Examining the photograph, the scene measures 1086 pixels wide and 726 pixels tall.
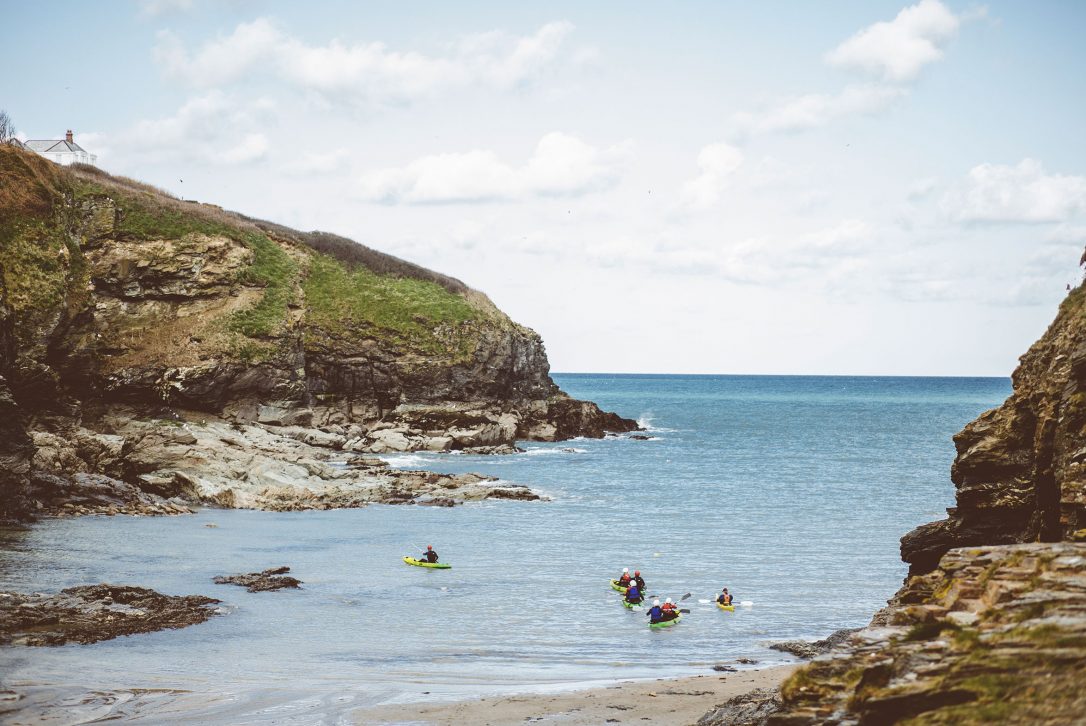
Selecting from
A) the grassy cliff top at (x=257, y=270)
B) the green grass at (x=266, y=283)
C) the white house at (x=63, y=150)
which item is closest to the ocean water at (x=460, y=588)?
the grassy cliff top at (x=257, y=270)

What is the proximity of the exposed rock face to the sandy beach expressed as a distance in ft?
18.4

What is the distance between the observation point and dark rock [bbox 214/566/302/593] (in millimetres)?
30500

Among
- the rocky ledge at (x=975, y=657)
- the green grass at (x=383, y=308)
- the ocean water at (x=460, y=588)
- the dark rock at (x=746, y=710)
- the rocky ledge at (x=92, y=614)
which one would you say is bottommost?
the ocean water at (x=460, y=588)

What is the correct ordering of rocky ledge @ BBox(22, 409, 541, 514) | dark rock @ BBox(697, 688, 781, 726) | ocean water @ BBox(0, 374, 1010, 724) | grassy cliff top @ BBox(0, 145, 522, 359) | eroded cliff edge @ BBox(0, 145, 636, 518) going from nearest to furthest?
dark rock @ BBox(697, 688, 781, 726) < ocean water @ BBox(0, 374, 1010, 724) < rocky ledge @ BBox(22, 409, 541, 514) < eroded cliff edge @ BBox(0, 145, 636, 518) < grassy cliff top @ BBox(0, 145, 522, 359)

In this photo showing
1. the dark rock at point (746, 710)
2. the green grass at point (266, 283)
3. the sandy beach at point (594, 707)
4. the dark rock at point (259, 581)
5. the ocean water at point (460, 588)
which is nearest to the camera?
the dark rock at point (746, 710)

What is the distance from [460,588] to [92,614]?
11.9 meters

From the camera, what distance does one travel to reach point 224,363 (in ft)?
234

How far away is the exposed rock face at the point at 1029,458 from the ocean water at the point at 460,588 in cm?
633

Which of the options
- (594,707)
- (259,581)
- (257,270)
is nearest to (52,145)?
(257,270)

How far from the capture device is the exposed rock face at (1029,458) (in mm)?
17203

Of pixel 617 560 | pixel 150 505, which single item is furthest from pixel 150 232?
pixel 617 560

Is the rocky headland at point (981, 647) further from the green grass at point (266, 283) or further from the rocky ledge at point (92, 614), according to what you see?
the green grass at point (266, 283)

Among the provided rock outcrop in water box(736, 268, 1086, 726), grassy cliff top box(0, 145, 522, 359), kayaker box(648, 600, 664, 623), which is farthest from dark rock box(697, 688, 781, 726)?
grassy cliff top box(0, 145, 522, 359)

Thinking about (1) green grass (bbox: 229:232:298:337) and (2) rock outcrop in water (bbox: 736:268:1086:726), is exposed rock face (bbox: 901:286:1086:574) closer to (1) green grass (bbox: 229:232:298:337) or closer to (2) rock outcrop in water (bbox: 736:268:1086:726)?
(2) rock outcrop in water (bbox: 736:268:1086:726)
